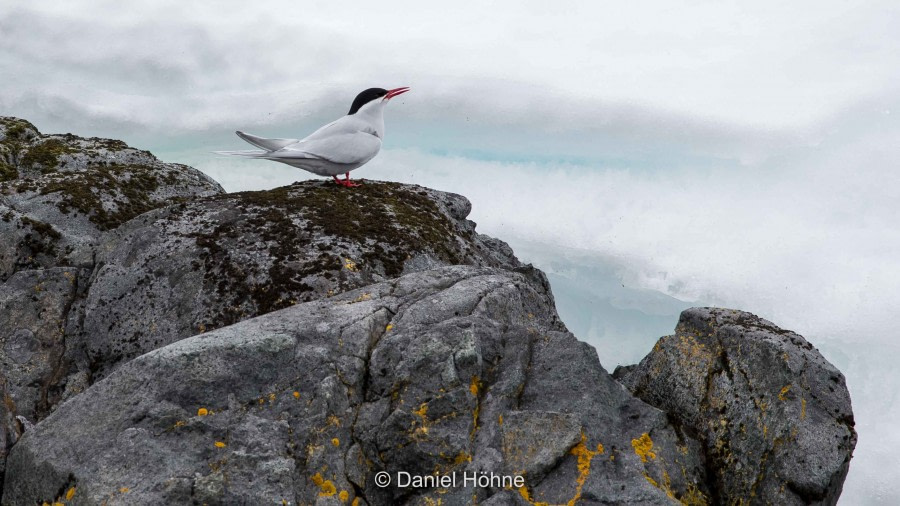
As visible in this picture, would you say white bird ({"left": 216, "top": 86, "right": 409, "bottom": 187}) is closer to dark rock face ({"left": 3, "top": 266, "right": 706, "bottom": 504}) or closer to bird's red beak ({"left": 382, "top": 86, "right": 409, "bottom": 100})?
bird's red beak ({"left": 382, "top": 86, "right": 409, "bottom": 100})

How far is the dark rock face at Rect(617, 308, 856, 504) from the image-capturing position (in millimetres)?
7891

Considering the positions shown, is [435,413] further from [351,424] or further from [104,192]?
[104,192]

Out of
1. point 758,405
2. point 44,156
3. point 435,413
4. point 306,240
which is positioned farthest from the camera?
point 44,156

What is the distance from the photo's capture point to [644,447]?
7855mm

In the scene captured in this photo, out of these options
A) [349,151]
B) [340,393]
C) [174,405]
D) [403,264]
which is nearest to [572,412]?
[340,393]

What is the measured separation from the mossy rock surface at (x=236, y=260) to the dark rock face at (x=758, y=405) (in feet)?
17.4

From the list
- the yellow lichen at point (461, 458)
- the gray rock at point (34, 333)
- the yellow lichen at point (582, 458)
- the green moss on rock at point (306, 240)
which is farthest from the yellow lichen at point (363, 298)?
the gray rock at point (34, 333)

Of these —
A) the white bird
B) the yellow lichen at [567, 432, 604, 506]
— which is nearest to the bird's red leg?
the white bird

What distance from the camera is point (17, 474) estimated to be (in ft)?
25.0

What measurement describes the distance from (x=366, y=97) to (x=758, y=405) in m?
12.2

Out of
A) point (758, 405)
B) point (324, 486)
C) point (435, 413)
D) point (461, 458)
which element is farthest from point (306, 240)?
point (758, 405)

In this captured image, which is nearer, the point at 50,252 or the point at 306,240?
the point at 306,240

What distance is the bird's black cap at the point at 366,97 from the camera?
17.1 m

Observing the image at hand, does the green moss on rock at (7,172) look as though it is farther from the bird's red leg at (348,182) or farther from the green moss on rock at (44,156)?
the bird's red leg at (348,182)
